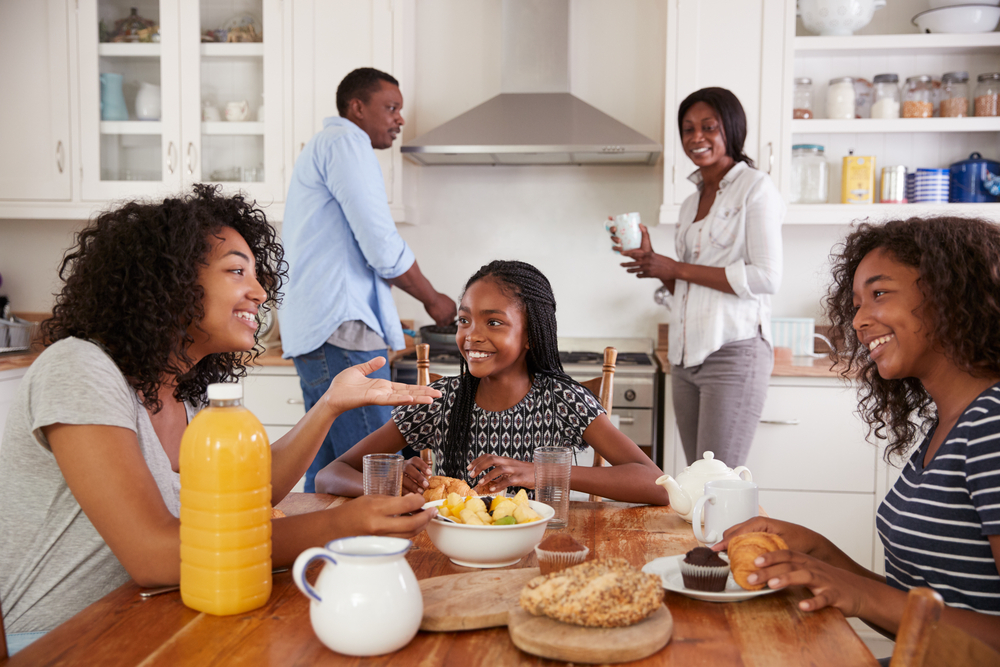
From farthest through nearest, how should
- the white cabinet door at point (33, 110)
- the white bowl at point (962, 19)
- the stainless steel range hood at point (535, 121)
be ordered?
the white cabinet door at point (33, 110) → the stainless steel range hood at point (535, 121) → the white bowl at point (962, 19)

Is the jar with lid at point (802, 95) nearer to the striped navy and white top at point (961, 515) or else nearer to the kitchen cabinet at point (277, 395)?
the kitchen cabinet at point (277, 395)

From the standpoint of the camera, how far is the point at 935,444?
43.2 inches

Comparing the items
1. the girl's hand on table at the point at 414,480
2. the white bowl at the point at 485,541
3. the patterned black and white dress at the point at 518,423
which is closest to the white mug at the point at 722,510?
the white bowl at the point at 485,541

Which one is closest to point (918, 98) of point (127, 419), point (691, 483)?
point (691, 483)

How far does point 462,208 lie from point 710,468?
90.1 inches

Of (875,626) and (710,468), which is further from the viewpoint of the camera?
(710,468)

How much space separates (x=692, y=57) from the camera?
112 inches

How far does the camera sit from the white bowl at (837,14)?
111 inches

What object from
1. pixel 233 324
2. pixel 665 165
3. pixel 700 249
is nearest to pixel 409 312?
pixel 665 165

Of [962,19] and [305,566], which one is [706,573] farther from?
[962,19]

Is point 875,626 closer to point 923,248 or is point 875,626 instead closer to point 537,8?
point 923,248

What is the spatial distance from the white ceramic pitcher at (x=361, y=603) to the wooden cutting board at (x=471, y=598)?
→ 6 cm

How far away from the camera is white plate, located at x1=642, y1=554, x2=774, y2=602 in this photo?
892mm

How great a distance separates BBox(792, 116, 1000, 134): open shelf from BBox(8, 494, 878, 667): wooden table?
2.31m
